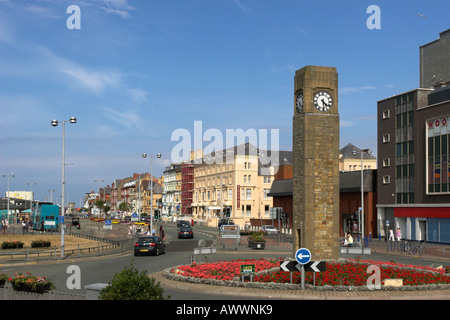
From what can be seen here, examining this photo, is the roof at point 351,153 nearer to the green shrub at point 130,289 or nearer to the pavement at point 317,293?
the pavement at point 317,293

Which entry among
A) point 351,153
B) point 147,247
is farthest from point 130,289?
point 351,153

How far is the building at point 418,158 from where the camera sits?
55562 mm

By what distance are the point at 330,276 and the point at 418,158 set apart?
41885mm

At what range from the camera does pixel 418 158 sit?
2344 inches

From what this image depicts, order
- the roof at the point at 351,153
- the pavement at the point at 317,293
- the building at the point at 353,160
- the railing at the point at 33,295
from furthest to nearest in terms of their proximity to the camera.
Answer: the roof at the point at 351,153 → the building at the point at 353,160 → the pavement at the point at 317,293 → the railing at the point at 33,295

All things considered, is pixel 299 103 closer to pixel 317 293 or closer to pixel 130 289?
pixel 317 293

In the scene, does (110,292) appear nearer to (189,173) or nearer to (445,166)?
(445,166)

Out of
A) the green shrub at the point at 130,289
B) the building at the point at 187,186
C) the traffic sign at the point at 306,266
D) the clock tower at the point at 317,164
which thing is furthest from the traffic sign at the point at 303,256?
the building at the point at 187,186

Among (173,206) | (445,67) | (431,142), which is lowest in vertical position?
(173,206)

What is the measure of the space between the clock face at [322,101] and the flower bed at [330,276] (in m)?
7.78
